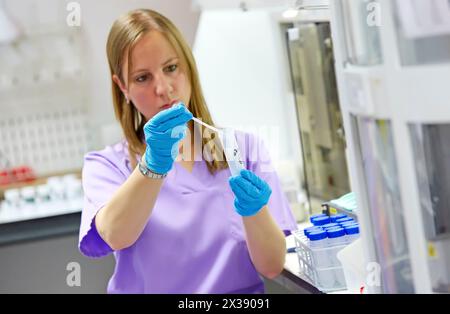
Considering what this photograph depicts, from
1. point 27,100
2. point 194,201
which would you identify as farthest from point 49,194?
point 194,201

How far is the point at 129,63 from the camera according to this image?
63.7 inches

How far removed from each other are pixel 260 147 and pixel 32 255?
1.36 meters

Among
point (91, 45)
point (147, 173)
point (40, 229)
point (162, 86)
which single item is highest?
point (91, 45)

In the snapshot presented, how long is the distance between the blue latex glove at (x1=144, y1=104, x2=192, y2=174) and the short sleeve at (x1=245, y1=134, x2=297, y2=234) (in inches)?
12.6

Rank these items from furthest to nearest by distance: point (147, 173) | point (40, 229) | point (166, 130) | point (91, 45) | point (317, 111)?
point (91, 45) < point (40, 229) < point (317, 111) < point (147, 173) < point (166, 130)

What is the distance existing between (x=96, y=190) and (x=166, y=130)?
35 centimetres

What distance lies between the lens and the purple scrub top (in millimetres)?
1702

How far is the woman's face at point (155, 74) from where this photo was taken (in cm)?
160

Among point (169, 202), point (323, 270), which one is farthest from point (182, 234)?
point (323, 270)

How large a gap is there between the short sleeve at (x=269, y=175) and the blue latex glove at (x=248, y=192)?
0.68 ft

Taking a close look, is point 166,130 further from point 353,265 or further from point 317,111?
point 317,111

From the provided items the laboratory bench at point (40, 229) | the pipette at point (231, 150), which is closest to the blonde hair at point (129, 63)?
the pipette at point (231, 150)

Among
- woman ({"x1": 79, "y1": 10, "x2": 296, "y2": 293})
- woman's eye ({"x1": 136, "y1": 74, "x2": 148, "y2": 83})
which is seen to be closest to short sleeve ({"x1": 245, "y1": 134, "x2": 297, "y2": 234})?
woman ({"x1": 79, "y1": 10, "x2": 296, "y2": 293})
